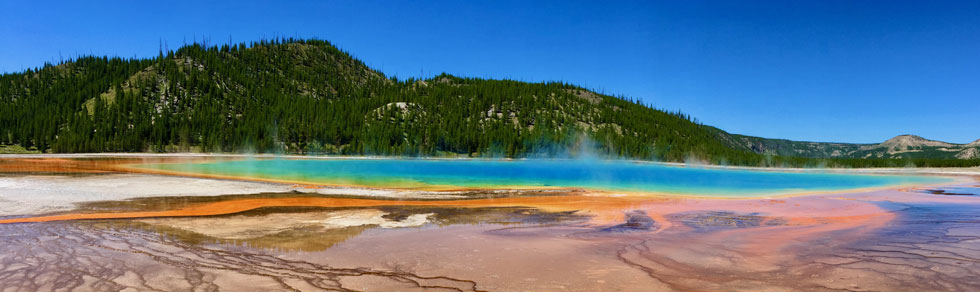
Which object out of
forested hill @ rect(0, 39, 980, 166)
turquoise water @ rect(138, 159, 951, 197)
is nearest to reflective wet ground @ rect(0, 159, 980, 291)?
turquoise water @ rect(138, 159, 951, 197)

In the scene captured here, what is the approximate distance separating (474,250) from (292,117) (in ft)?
382

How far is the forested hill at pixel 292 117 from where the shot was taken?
9544cm

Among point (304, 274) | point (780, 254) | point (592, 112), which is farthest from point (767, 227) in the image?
point (592, 112)

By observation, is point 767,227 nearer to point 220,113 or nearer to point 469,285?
point 469,285

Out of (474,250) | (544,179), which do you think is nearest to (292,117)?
(544,179)

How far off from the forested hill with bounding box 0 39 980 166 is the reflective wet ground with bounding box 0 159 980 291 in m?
86.5

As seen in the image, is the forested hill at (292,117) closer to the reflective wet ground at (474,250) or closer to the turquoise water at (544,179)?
the turquoise water at (544,179)

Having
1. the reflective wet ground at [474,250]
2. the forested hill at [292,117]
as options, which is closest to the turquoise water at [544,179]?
the reflective wet ground at [474,250]

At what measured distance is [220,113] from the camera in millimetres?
121125

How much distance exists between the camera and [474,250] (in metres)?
8.58

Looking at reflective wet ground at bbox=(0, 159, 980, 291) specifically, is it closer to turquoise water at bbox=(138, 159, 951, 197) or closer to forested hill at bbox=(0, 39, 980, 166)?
turquoise water at bbox=(138, 159, 951, 197)

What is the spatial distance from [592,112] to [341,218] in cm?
15012

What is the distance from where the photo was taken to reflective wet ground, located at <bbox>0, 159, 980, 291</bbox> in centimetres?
630

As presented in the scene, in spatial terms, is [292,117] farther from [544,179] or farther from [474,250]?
[474,250]
